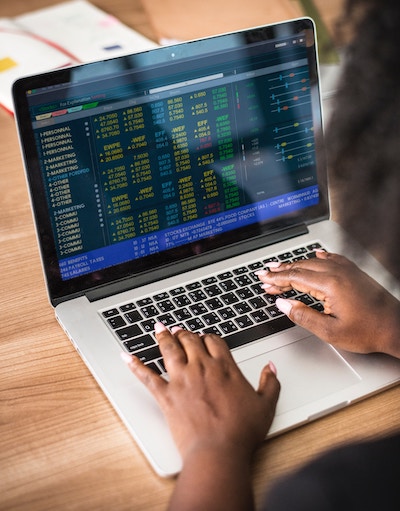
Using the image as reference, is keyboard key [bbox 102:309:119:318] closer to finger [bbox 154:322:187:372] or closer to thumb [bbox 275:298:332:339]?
finger [bbox 154:322:187:372]

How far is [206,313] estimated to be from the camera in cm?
90

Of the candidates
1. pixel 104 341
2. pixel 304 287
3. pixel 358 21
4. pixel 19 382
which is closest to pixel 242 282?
pixel 304 287

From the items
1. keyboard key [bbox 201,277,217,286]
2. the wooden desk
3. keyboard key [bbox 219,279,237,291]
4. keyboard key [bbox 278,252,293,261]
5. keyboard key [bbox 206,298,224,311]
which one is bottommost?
the wooden desk

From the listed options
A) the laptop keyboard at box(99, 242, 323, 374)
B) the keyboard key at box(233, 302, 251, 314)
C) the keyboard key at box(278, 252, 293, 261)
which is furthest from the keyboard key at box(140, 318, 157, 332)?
the keyboard key at box(278, 252, 293, 261)

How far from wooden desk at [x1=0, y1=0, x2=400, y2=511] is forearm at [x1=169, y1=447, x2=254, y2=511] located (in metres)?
0.03

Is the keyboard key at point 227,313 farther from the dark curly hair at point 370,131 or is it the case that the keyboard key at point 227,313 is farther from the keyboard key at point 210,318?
the dark curly hair at point 370,131

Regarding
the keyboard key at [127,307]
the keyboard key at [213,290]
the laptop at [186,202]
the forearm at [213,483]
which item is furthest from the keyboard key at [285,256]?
the forearm at [213,483]

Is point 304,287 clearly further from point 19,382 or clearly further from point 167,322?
point 19,382

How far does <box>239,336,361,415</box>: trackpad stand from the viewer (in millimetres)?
810

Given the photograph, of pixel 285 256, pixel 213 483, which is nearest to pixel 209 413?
pixel 213 483

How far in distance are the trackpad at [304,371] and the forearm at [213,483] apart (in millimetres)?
96

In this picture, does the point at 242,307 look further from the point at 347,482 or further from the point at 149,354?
the point at 347,482

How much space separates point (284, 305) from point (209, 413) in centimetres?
19

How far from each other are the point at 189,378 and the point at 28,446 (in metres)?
0.18
